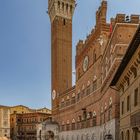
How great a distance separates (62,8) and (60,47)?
772 centimetres

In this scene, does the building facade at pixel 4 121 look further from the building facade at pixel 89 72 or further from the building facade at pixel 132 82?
the building facade at pixel 132 82

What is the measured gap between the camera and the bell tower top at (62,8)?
69.2m

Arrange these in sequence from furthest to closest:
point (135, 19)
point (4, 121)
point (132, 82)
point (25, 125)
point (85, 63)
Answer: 1. point (4, 121)
2. point (25, 125)
3. point (85, 63)
4. point (135, 19)
5. point (132, 82)

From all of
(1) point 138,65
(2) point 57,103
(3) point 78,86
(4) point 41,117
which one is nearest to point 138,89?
(1) point 138,65

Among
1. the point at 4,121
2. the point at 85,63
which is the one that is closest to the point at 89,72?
the point at 85,63

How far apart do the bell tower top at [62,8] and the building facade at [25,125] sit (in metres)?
40.9

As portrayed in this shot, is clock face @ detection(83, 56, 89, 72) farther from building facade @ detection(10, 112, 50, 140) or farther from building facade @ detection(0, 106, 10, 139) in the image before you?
building facade @ detection(0, 106, 10, 139)

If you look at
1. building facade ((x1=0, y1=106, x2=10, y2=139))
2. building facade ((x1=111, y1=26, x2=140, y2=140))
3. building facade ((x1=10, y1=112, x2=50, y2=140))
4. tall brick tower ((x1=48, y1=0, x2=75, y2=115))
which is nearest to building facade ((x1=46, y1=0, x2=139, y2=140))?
tall brick tower ((x1=48, y1=0, x2=75, y2=115))

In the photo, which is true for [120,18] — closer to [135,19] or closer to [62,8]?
[135,19]

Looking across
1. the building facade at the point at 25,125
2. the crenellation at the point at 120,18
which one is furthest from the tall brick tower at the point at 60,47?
the crenellation at the point at 120,18

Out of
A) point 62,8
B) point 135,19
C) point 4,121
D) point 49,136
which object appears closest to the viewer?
point 135,19

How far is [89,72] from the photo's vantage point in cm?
4478

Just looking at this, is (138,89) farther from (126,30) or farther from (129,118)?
(126,30)

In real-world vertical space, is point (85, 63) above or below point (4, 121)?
above
